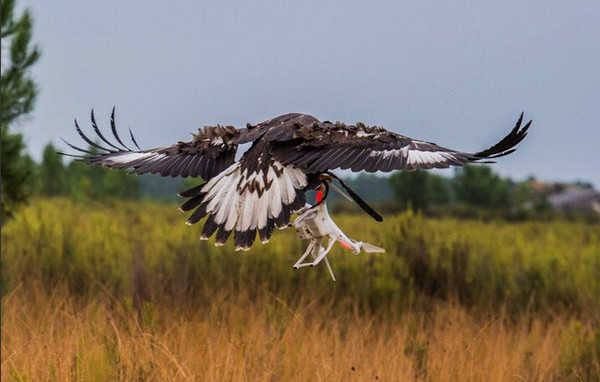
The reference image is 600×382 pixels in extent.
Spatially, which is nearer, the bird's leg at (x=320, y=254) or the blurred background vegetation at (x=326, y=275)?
the bird's leg at (x=320, y=254)

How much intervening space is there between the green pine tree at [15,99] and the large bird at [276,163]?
23.0ft

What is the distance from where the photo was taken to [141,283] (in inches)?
251

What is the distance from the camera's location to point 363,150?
2.55 meters

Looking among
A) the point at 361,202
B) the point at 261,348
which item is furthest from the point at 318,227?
the point at 261,348

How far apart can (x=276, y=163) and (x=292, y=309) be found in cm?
301

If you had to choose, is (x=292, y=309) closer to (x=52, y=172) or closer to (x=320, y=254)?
(x=320, y=254)

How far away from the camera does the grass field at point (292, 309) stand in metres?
4.06

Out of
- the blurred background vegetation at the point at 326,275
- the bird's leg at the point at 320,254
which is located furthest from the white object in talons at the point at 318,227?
the blurred background vegetation at the point at 326,275

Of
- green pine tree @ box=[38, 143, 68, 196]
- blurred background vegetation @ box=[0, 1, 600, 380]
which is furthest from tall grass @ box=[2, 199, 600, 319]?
green pine tree @ box=[38, 143, 68, 196]

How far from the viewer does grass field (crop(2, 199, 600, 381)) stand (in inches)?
160

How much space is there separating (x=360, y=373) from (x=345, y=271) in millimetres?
2255

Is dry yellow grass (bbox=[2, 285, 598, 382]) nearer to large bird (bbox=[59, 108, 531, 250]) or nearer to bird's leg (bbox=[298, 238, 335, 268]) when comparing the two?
bird's leg (bbox=[298, 238, 335, 268])

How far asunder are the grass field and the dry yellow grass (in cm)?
2

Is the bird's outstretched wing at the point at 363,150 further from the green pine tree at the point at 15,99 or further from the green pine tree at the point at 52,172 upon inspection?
the green pine tree at the point at 52,172
